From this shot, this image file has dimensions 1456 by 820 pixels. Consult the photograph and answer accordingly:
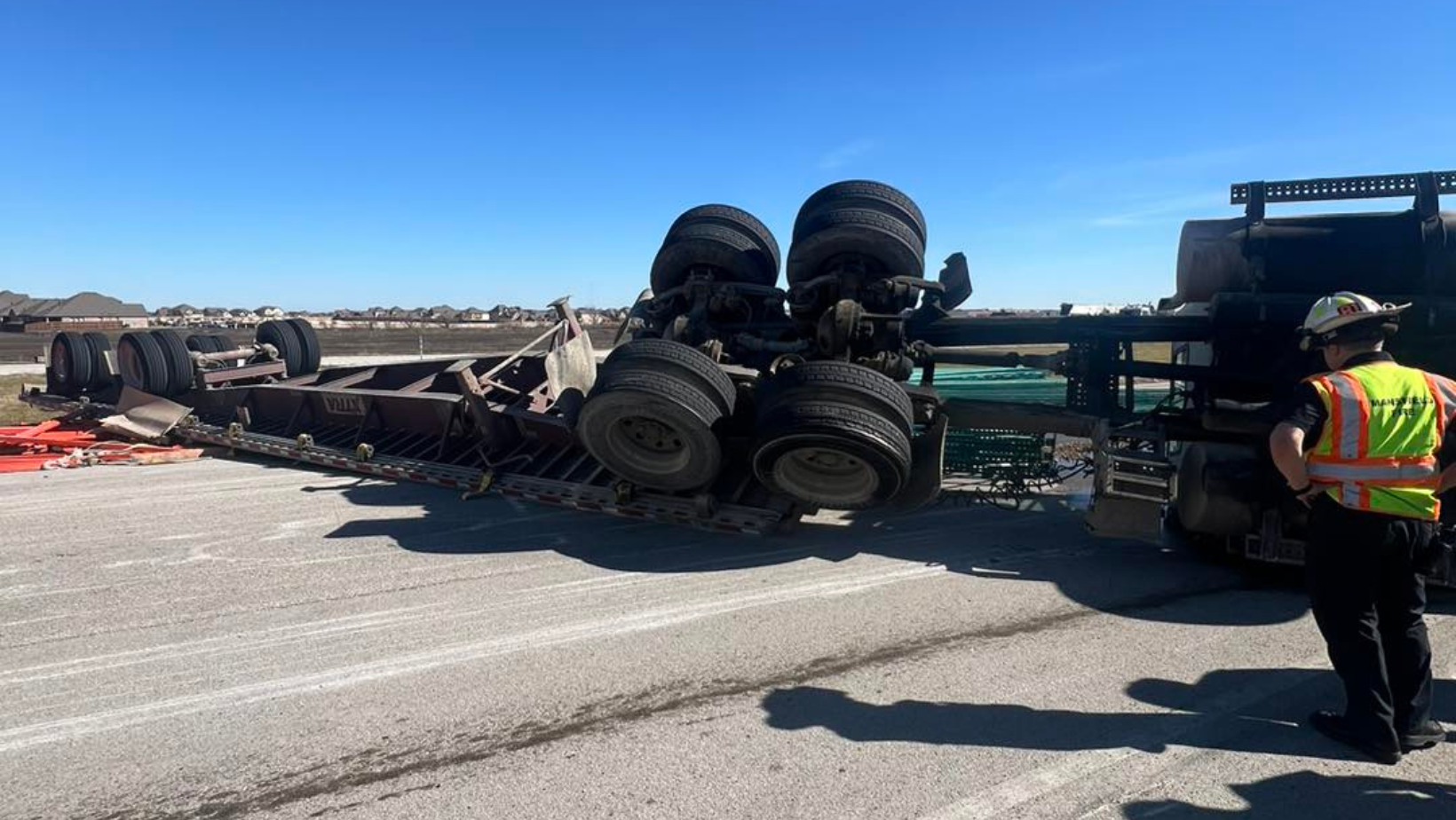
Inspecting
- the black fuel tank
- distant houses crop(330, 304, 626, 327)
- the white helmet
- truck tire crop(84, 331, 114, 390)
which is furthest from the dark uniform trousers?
distant houses crop(330, 304, 626, 327)

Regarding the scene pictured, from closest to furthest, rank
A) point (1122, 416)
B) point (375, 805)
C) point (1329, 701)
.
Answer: point (375, 805)
point (1329, 701)
point (1122, 416)

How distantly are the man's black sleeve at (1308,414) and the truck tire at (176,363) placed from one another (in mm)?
11401

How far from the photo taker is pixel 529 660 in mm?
4031

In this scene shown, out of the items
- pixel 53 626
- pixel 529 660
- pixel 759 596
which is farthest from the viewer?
pixel 759 596

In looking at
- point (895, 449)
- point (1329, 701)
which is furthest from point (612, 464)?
point (1329, 701)

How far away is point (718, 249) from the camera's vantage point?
7.74 meters

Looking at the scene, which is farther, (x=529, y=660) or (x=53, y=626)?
(x=53, y=626)

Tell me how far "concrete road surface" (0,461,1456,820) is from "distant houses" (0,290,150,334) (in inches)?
1728

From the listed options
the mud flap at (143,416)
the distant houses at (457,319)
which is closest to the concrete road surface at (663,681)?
the mud flap at (143,416)

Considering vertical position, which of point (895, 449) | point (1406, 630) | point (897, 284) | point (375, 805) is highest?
point (897, 284)

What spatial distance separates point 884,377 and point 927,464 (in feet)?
2.68

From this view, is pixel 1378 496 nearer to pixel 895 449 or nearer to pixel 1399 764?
pixel 1399 764

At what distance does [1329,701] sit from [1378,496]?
102cm

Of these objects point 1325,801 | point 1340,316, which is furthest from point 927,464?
point 1325,801
